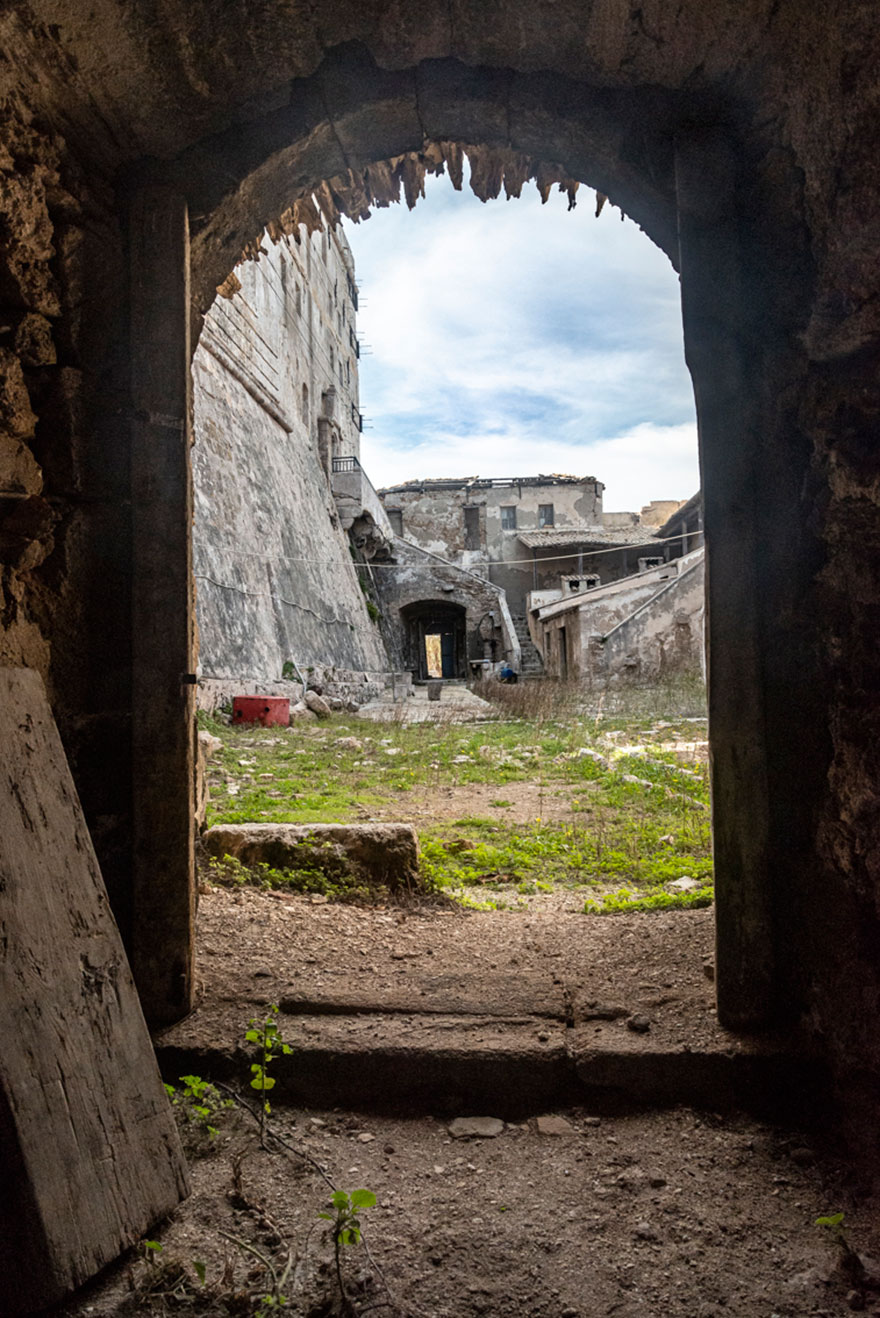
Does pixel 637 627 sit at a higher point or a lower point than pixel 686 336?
lower

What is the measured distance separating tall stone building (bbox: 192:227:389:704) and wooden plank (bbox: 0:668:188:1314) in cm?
684

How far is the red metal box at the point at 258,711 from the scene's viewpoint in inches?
398

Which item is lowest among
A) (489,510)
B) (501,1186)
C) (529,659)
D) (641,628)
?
(501,1186)

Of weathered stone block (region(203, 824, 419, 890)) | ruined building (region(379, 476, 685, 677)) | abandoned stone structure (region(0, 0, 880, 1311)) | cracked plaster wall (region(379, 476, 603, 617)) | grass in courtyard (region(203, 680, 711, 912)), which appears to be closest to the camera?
abandoned stone structure (region(0, 0, 880, 1311))

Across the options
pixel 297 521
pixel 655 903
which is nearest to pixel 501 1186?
pixel 655 903

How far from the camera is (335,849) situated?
3814mm

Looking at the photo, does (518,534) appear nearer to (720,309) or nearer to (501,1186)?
(720,309)

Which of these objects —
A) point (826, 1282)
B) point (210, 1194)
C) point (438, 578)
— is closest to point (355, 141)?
point (210, 1194)

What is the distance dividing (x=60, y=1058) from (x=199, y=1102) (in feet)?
2.25

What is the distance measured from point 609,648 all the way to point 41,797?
1540 centimetres

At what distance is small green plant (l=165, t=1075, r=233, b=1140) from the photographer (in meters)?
1.97

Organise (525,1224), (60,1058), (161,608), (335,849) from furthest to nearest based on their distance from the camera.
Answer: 1. (335,849)
2. (161,608)
3. (525,1224)
4. (60,1058)

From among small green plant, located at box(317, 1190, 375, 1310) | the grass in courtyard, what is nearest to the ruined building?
the grass in courtyard

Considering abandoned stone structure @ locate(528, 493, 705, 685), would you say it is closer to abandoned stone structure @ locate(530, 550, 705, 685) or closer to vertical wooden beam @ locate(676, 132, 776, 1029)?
abandoned stone structure @ locate(530, 550, 705, 685)
